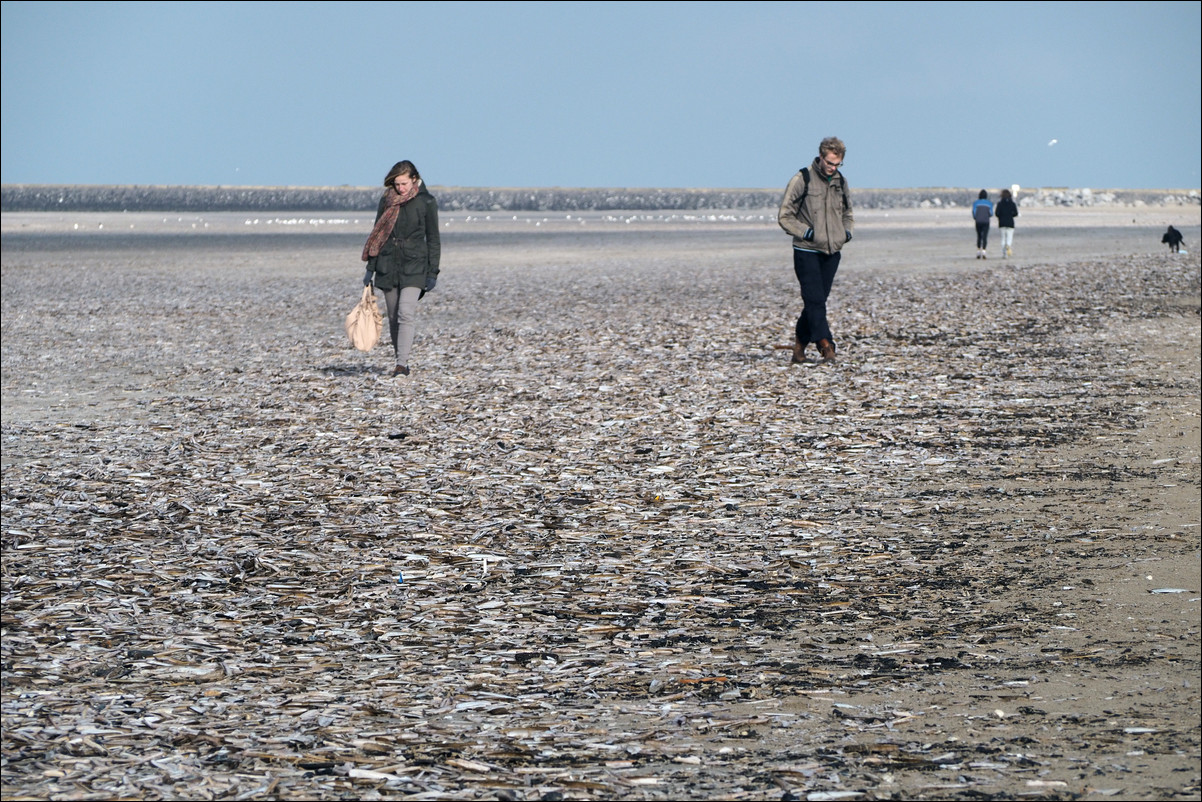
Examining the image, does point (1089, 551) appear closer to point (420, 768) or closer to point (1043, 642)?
point (1043, 642)

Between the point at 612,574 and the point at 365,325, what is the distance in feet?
27.2

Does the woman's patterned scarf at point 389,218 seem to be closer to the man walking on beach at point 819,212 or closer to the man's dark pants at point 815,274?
the man walking on beach at point 819,212

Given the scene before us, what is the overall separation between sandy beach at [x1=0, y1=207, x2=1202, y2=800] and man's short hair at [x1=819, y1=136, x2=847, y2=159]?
255 cm

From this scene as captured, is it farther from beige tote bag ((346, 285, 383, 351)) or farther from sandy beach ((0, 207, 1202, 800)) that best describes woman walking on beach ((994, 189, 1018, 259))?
beige tote bag ((346, 285, 383, 351))

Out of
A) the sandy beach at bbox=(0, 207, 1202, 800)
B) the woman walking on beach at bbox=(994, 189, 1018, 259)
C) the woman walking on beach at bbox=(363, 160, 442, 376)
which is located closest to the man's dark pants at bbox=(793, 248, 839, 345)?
the sandy beach at bbox=(0, 207, 1202, 800)

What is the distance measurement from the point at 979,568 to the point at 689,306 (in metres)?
18.3

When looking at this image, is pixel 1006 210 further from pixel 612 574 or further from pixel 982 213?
pixel 612 574

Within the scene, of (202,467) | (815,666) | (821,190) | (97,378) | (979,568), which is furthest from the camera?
(97,378)

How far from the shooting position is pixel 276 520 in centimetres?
951

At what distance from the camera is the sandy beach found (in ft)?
17.0

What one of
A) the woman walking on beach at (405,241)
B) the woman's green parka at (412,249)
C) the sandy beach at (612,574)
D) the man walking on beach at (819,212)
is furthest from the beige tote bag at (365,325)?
the man walking on beach at (819,212)

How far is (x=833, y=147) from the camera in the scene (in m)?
14.5

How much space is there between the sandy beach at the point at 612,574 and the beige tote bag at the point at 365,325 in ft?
1.85

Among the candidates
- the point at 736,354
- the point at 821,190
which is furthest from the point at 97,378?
the point at 821,190
